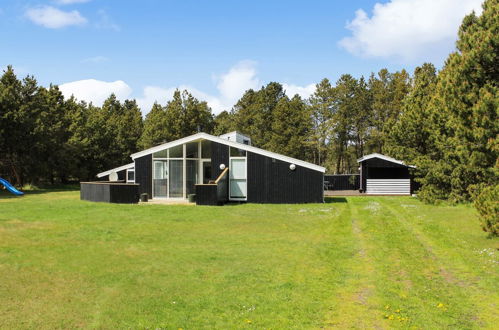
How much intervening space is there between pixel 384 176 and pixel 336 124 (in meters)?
14.0

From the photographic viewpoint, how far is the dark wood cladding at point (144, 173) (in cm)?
2466

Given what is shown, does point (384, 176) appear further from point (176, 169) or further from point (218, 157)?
point (176, 169)

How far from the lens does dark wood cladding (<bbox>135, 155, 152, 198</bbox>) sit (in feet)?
80.9

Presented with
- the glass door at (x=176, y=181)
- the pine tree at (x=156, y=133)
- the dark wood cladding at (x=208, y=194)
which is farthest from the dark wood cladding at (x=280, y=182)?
the pine tree at (x=156, y=133)

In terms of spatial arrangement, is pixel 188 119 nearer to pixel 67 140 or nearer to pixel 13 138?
pixel 67 140

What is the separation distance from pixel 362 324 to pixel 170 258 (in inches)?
202

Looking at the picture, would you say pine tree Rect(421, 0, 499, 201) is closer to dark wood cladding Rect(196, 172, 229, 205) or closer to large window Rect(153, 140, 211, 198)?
dark wood cladding Rect(196, 172, 229, 205)

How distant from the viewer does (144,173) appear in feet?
81.1

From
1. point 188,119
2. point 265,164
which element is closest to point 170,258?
point 265,164

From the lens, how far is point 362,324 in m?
5.86

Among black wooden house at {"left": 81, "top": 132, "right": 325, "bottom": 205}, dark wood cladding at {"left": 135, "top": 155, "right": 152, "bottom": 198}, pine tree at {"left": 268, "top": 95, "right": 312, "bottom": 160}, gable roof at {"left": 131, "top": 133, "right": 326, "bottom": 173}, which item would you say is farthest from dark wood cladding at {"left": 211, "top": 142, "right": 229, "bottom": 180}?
pine tree at {"left": 268, "top": 95, "right": 312, "bottom": 160}

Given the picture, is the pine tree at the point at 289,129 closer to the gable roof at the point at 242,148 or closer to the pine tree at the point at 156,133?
the pine tree at the point at 156,133

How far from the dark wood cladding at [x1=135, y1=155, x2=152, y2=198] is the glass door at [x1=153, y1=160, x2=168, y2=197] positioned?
295 mm

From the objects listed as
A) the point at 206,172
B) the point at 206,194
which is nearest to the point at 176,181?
the point at 206,172
